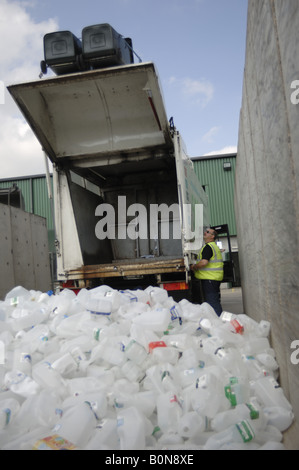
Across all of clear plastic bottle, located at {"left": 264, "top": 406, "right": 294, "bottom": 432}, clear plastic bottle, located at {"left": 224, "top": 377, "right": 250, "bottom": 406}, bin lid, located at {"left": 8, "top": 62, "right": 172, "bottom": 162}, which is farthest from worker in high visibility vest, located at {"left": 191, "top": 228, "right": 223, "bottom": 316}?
clear plastic bottle, located at {"left": 264, "top": 406, "right": 294, "bottom": 432}

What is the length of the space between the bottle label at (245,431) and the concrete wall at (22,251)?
220 inches

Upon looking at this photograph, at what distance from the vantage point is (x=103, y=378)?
2699mm

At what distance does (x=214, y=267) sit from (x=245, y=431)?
4.23m

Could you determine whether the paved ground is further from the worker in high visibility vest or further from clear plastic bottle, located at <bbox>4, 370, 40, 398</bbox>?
clear plastic bottle, located at <bbox>4, 370, 40, 398</bbox>

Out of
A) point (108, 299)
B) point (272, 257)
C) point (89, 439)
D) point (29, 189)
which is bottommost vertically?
point (89, 439)

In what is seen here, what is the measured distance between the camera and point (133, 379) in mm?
2742

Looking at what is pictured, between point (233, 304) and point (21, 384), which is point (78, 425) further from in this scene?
point (233, 304)

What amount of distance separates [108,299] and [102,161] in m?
3.02

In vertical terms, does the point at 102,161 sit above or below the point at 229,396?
above

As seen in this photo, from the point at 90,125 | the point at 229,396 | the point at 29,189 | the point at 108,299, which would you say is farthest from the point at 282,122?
the point at 29,189

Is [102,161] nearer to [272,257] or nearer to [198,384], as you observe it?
[272,257]

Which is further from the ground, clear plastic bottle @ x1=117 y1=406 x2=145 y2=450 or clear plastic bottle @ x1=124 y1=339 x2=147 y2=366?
clear plastic bottle @ x1=124 y1=339 x2=147 y2=366

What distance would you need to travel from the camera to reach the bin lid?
521 centimetres

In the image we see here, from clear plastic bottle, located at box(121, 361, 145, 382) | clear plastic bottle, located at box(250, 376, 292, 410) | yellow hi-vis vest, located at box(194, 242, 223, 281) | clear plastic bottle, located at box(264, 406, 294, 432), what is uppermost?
yellow hi-vis vest, located at box(194, 242, 223, 281)
